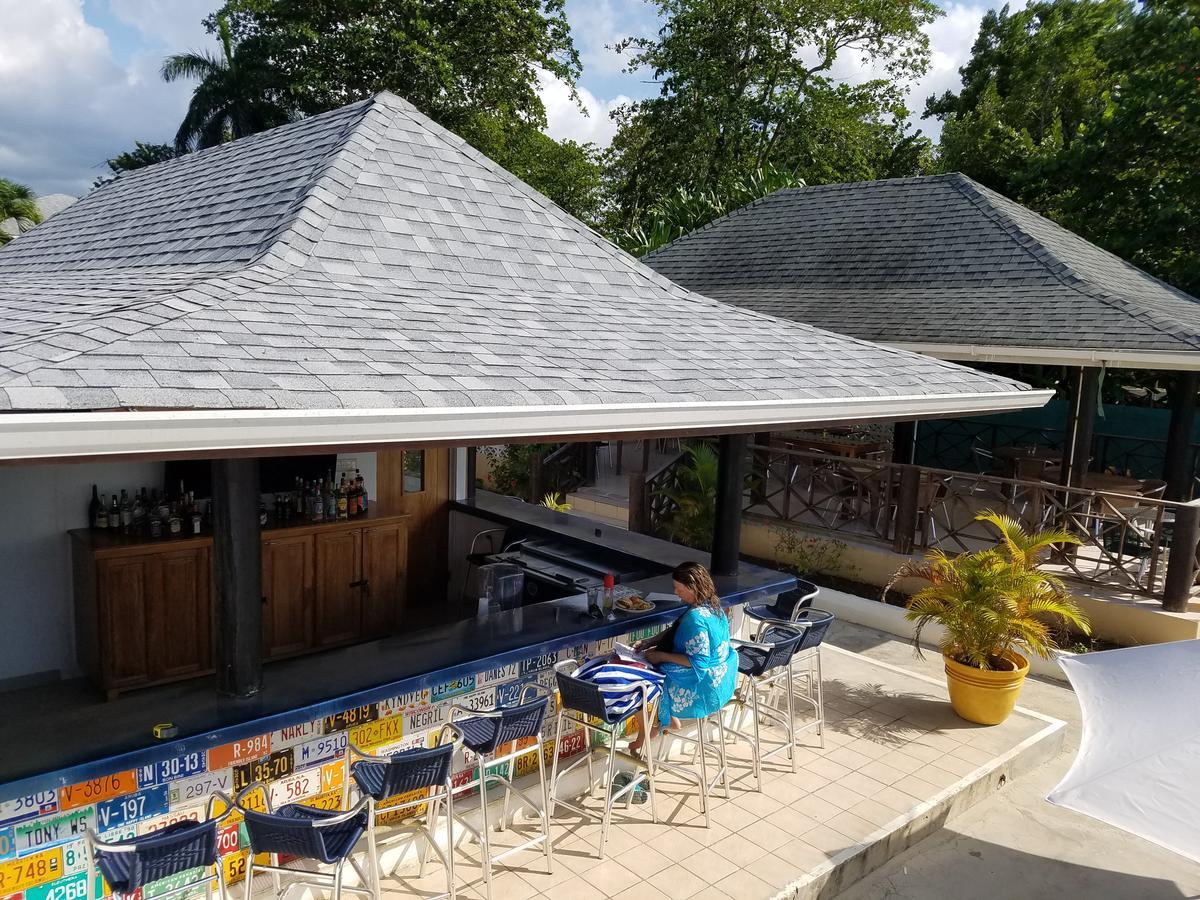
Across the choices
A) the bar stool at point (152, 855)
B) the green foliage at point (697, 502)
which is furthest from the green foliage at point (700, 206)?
the bar stool at point (152, 855)

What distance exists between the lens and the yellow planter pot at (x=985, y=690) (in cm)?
704

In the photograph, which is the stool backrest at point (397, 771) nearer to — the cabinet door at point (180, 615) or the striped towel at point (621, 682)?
the striped towel at point (621, 682)

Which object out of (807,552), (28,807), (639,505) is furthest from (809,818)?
(639,505)

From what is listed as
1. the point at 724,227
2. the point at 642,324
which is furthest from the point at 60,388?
the point at 724,227

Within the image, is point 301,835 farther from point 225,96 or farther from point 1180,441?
point 225,96

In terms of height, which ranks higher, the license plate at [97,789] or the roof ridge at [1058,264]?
the roof ridge at [1058,264]

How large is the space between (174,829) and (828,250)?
44.4ft

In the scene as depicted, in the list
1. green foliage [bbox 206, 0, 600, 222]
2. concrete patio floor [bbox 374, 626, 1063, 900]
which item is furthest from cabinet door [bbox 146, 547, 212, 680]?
green foliage [bbox 206, 0, 600, 222]

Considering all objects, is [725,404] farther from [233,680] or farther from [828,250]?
[828,250]

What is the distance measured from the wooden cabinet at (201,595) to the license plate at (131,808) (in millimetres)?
1505

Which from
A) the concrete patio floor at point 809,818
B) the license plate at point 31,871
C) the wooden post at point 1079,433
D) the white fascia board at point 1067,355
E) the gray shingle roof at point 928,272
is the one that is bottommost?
the concrete patio floor at point 809,818

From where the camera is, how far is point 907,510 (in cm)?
1029

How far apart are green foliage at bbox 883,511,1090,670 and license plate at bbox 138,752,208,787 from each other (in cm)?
556

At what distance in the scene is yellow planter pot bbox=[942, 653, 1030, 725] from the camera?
7.04 metres
